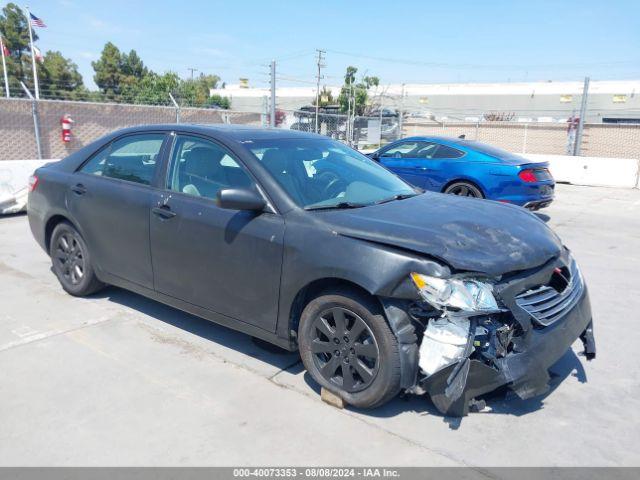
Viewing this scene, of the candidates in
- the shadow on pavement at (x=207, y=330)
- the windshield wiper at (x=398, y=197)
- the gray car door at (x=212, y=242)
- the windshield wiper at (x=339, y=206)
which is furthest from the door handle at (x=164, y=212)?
the windshield wiper at (x=398, y=197)

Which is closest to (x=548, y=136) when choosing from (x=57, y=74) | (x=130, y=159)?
(x=130, y=159)

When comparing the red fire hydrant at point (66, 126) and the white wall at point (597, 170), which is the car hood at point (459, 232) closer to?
the white wall at point (597, 170)

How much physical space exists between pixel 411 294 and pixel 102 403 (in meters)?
2.00

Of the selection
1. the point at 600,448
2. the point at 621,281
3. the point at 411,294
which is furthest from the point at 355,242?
the point at 621,281

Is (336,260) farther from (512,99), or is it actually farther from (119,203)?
(512,99)

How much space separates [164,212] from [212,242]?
556 millimetres

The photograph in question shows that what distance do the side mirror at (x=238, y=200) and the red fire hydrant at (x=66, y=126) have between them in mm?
13907

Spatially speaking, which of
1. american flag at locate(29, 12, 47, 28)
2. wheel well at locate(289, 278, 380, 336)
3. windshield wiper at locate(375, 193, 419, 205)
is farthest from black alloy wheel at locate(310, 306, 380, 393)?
american flag at locate(29, 12, 47, 28)

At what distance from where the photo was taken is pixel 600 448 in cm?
283

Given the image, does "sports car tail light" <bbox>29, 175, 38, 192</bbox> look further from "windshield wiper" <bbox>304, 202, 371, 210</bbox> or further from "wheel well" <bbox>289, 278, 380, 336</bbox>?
"wheel well" <bbox>289, 278, 380, 336</bbox>

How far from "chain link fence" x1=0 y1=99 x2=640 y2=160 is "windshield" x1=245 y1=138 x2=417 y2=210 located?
5.71m

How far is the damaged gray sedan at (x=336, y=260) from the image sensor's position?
9.32 feet

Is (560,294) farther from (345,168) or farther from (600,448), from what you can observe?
(345,168)

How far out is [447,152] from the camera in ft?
30.2
